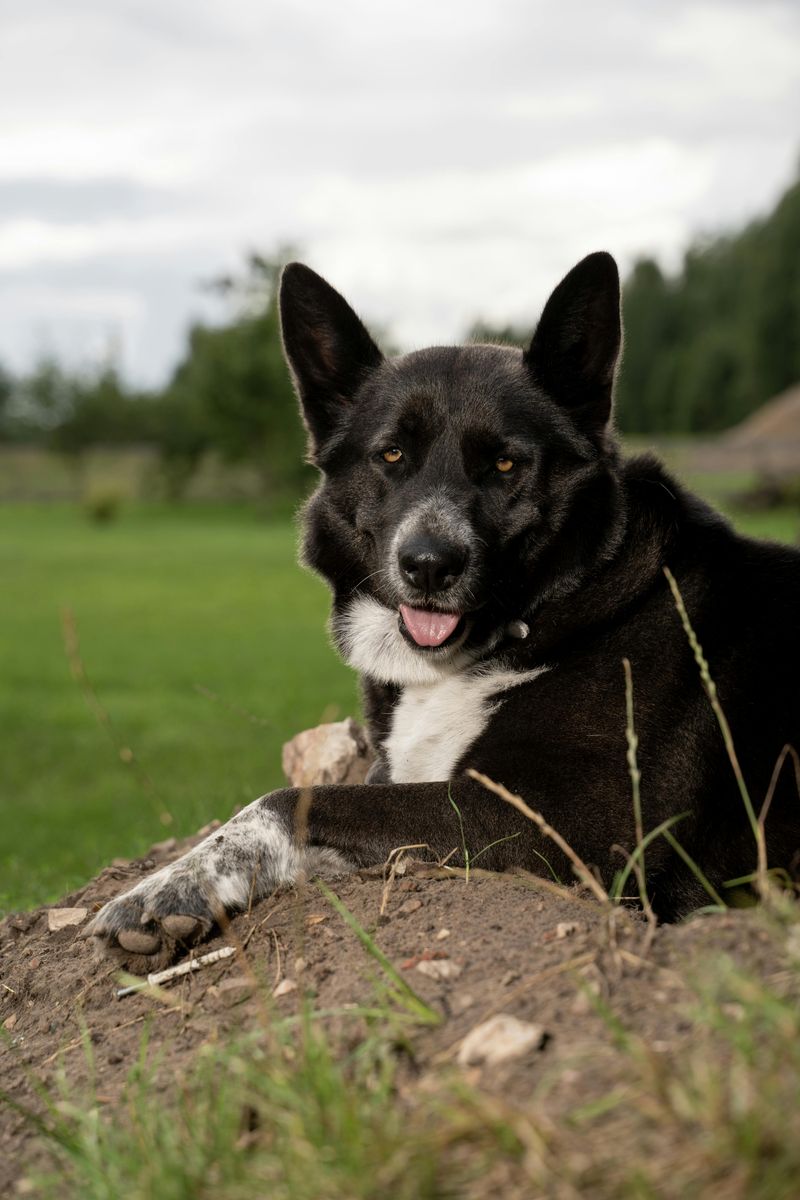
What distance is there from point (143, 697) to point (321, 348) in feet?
36.1

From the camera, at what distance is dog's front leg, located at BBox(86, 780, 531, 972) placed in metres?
3.34

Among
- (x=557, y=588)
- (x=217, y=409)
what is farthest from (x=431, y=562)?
(x=217, y=409)

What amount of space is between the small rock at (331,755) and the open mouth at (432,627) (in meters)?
0.87

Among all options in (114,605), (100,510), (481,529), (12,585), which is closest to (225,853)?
(481,529)

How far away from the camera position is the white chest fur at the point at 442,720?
149 inches

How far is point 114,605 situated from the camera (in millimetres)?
24391

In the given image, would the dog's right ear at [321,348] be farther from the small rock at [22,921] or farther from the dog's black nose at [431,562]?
the small rock at [22,921]

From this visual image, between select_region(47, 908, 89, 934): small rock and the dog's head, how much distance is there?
4.23ft

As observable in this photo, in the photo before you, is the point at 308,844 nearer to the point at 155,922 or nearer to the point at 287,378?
the point at 155,922

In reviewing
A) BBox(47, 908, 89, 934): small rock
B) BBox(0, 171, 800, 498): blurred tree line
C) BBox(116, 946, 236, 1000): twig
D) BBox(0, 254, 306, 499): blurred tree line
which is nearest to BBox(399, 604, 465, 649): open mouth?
BBox(116, 946, 236, 1000): twig

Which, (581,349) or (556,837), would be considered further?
(581,349)

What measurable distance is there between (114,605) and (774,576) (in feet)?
71.4

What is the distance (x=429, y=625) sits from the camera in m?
3.94

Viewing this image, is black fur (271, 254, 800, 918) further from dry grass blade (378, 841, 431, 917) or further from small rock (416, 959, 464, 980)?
small rock (416, 959, 464, 980)
